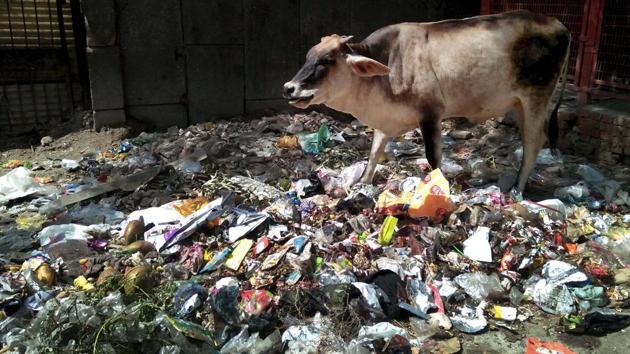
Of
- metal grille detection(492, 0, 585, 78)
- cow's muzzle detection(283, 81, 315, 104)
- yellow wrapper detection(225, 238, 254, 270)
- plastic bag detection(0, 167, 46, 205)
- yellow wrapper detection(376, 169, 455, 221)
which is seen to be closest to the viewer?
yellow wrapper detection(225, 238, 254, 270)

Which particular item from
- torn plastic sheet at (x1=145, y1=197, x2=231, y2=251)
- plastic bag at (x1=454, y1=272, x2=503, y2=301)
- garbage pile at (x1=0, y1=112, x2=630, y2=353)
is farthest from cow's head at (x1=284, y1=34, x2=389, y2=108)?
plastic bag at (x1=454, y1=272, x2=503, y2=301)

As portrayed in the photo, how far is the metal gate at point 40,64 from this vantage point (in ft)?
23.7

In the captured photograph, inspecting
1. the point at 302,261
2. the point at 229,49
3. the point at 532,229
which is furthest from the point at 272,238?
the point at 229,49

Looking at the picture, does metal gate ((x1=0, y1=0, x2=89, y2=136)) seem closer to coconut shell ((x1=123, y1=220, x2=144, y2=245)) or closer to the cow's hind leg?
coconut shell ((x1=123, y1=220, x2=144, y2=245))

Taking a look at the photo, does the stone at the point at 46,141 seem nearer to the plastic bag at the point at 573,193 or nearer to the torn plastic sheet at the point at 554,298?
the plastic bag at the point at 573,193

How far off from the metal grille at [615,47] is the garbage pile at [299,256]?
1002mm

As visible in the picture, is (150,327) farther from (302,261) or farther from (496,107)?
(496,107)

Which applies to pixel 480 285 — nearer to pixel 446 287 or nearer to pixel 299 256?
pixel 446 287

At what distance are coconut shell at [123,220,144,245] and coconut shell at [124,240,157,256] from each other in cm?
12

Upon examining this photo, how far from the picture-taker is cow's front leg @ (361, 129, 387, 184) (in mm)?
5047

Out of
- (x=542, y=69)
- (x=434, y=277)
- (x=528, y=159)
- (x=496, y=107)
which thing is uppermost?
(x=542, y=69)

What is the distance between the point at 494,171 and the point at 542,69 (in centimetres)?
107

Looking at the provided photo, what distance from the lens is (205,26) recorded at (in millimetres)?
7391

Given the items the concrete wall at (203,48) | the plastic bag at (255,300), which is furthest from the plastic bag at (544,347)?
the concrete wall at (203,48)
